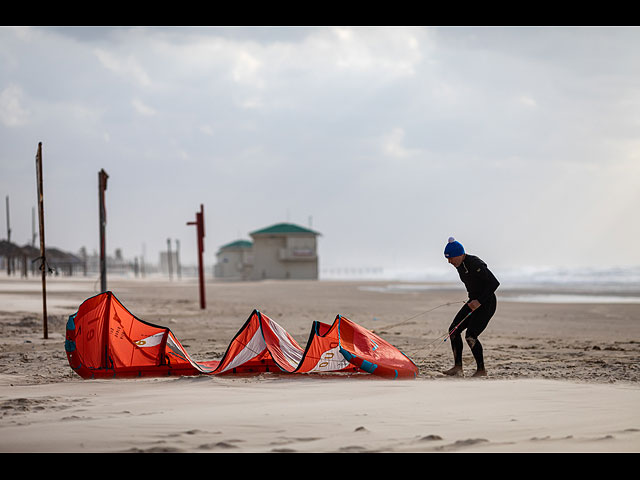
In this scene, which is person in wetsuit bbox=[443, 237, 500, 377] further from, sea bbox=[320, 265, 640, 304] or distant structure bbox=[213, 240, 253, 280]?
distant structure bbox=[213, 240, 253, 280]

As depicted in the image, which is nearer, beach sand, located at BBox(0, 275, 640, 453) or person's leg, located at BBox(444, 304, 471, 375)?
beach sand, located at BBox(0, 275, 640, 453)

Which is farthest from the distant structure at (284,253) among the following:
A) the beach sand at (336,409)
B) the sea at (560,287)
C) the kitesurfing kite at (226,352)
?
the kitesurfing kite at (226,352)

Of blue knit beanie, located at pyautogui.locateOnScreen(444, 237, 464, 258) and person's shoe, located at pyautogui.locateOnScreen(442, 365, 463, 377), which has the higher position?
blue knit beanie, located at pyautogui.locateOnScreen(444, 237, 464, 258)

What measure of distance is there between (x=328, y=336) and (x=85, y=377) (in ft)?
8.44

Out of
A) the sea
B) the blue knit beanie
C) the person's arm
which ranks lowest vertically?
the sea

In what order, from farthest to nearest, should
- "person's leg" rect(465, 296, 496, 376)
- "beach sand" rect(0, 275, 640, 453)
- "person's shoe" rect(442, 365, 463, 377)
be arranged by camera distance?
"person's leg" rect(465, 296, 496, 376), "person's shoe" rect(442, 365, 463, 377), "beach sand" rect(0, 275, 640, 453)

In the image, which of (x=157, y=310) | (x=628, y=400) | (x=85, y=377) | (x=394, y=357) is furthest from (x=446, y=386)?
(x=157, y=310)

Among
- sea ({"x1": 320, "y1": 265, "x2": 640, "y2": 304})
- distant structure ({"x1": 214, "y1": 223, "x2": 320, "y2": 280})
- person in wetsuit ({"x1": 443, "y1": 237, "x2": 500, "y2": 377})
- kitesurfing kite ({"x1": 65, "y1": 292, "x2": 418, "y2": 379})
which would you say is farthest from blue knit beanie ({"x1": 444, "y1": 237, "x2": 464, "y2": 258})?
distant structure ({"x1": 214, "y1": 223, "x2": 320, "y2": 280})

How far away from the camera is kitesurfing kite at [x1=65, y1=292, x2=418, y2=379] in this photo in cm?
714

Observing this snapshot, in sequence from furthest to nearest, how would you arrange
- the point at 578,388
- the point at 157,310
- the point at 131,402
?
the point at 157,310
the point at 578,388
the point at 131,402

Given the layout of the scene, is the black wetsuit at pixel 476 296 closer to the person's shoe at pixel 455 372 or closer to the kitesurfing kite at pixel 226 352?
the person's shoe at pixel 455 372

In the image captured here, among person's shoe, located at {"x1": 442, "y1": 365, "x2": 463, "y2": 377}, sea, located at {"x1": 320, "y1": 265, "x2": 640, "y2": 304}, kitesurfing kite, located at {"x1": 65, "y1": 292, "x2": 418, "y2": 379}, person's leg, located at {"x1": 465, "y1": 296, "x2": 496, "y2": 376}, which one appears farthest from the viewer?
sea, located at {"x1": 320, "y1": 265, "x2": 640, "y2": 304}
